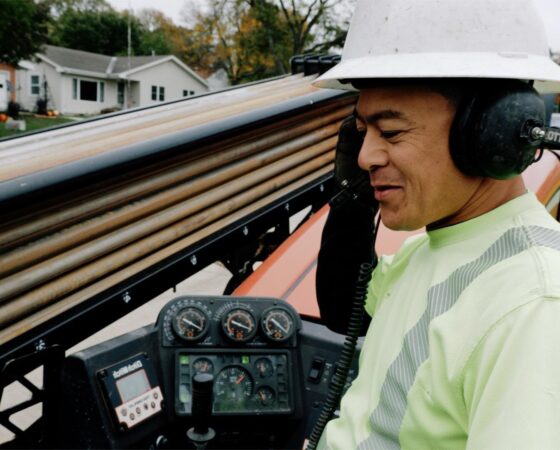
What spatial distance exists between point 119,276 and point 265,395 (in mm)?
636

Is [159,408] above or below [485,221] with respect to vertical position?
below

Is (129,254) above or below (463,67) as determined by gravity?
below

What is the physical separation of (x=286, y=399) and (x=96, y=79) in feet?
125

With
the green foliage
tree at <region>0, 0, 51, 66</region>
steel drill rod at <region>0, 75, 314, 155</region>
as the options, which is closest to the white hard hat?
steel drill rod at <region>0, 75, 314, 155</region>

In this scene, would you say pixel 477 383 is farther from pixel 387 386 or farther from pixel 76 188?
pixel 76 188

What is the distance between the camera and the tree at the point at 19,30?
67.0 feet

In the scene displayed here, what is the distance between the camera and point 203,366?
1896 millimetres

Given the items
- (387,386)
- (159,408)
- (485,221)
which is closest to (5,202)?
(159,408)

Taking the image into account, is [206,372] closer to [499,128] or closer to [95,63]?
[499,128]

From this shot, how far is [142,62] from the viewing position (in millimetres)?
36812

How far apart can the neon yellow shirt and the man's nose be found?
0.67 feet

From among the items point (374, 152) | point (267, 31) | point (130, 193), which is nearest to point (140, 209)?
point (130, 193)

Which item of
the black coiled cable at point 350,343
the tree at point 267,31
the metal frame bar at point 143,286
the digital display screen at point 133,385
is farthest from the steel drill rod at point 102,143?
the tree at point 267,31

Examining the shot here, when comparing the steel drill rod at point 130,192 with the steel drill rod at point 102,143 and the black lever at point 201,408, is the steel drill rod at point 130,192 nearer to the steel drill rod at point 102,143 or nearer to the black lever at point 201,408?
the steel drill rod at point 102,143
